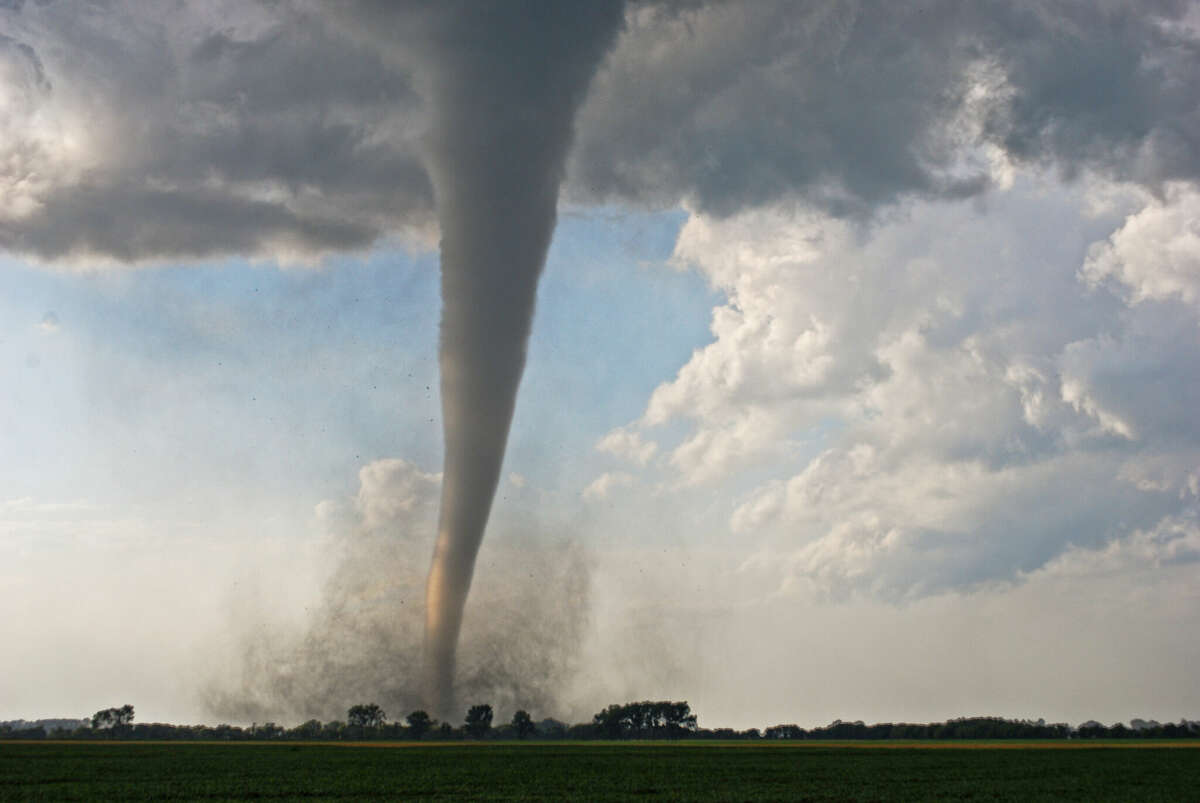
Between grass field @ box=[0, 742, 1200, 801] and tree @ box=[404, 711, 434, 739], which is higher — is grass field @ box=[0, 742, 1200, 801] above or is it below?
above

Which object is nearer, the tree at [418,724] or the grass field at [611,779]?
the grass field at [611,779]

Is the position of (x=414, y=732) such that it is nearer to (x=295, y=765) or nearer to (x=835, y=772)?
(x=295, y=765)

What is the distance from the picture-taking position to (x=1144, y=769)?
60062mm

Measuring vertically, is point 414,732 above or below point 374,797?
below

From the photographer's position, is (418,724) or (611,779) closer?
(611,779)

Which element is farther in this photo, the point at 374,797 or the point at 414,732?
the point at 414,732

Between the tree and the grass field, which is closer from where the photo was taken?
the grass field

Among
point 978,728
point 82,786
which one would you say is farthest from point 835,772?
point 978,728

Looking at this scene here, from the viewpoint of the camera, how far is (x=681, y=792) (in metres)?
42.4

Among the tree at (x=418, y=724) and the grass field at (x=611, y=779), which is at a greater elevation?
the grass field at (x=611, y=779)

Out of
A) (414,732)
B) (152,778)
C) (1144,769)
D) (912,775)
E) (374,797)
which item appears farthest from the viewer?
(414,732)

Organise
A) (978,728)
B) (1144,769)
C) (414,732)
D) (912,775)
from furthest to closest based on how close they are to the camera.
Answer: (414,732) → (978,728) → (1144,769) → (912,775)

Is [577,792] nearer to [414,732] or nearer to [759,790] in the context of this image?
[759,790]

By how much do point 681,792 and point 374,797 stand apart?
14.6m
